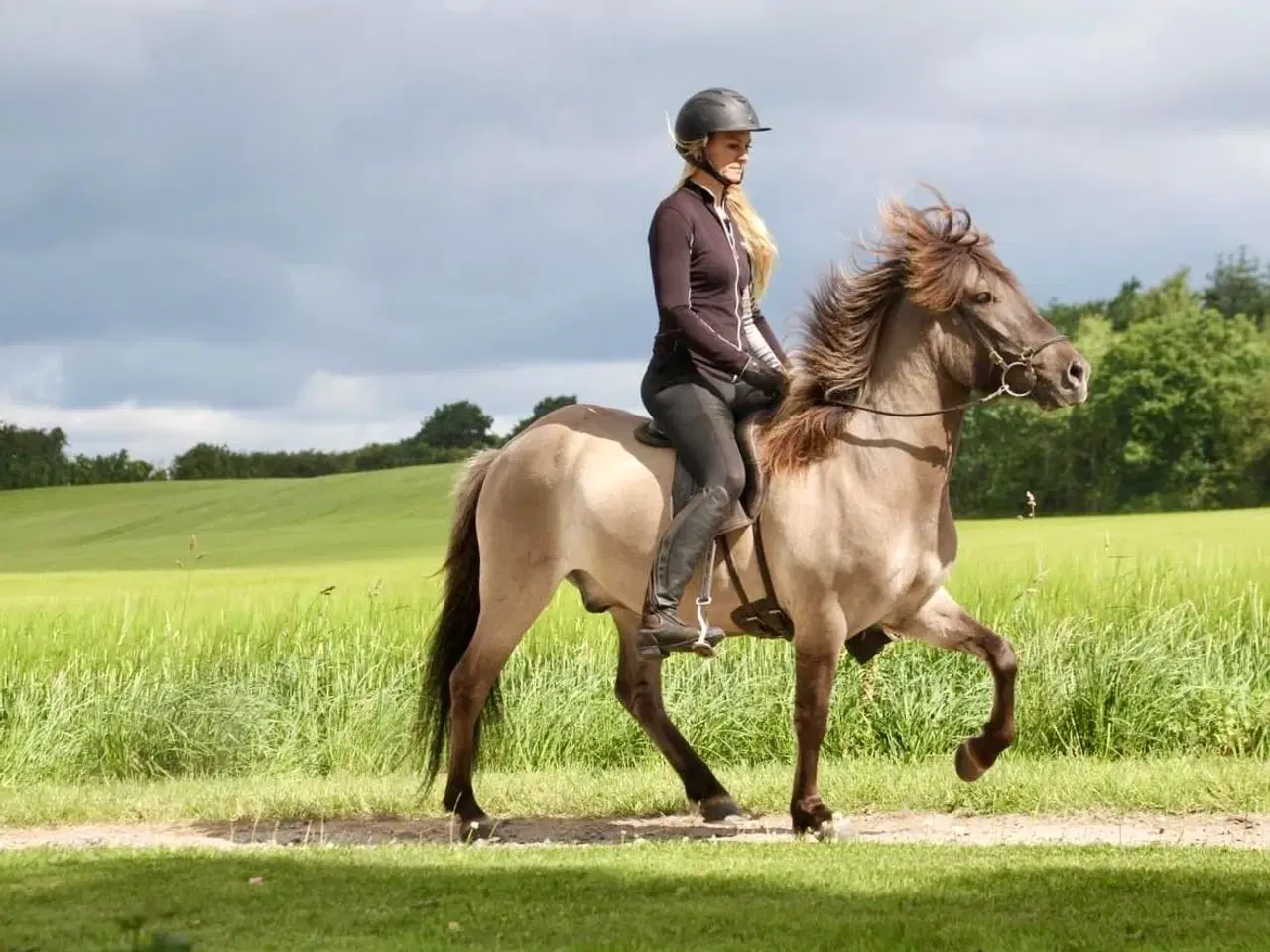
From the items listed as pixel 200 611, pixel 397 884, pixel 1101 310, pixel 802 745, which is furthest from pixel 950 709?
pixel 1101 310

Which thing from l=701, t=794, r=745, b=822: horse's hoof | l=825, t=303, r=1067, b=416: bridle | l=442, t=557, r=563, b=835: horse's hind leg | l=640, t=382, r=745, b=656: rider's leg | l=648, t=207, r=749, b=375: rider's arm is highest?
l=648, t=207, r=749, b=375: rider's arm

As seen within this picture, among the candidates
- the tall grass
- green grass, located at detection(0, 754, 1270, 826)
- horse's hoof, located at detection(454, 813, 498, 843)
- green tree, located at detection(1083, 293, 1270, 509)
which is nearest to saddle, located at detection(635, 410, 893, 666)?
green grass, located at detection(0, 754, 1270, 826)

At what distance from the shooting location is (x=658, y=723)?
28.6 feet

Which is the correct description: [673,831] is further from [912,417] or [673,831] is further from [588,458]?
[912,417]

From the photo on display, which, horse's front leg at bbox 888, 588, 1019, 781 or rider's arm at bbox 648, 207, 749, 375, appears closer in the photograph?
rider's arm at bbox 648, 207, 749, 375

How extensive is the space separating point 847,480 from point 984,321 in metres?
0.93

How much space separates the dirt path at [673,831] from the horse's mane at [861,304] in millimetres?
1809

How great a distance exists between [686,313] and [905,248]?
1.10m

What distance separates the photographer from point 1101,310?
93375 millimetres

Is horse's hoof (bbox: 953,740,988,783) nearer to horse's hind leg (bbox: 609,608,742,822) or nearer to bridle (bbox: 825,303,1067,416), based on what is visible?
horse's hind leg (bbox: 609,608,742,822)

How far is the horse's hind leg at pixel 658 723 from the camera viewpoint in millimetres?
8602

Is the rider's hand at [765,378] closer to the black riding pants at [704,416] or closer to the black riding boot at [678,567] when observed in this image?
the black riding pants at [704,416]

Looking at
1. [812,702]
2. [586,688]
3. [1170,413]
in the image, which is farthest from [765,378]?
[1170,413]

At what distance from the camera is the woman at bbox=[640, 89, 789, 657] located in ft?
25.0
